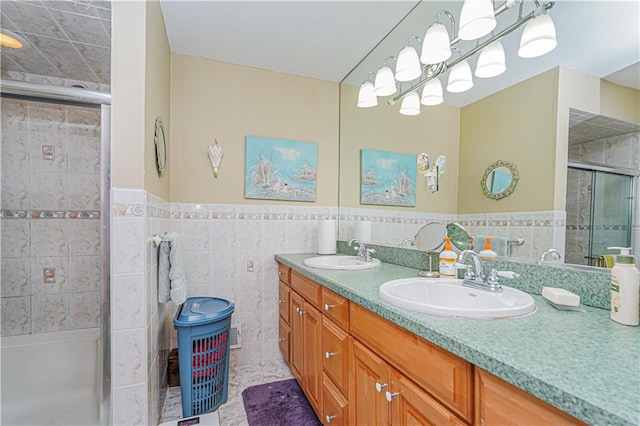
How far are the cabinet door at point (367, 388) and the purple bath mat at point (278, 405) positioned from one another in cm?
65

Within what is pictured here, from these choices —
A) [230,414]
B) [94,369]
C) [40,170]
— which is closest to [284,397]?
[230,414]

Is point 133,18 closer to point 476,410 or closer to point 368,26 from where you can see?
point 368,26

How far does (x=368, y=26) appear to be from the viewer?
1.89m

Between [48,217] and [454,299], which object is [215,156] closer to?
[48,217]

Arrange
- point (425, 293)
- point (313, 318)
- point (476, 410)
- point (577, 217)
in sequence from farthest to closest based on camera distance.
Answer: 1. point (313, 318)
2. point (425, 293)
3. point (577, 217)
4. point (476, 410)

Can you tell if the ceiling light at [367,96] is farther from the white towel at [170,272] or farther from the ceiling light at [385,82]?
the white towel at [170,272]

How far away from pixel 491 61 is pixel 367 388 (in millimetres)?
1437

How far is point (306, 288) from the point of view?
1721 millimetres

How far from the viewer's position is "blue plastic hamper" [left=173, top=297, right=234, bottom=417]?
1.61 m

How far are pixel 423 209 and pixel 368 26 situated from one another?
4.14 feet

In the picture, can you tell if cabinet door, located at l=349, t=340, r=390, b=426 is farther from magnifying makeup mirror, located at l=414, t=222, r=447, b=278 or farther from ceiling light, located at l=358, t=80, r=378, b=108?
ceiling light, located at l=358, t=80, r=378, b=108

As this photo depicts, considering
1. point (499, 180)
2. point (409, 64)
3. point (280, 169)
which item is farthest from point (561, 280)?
point (280, 169)

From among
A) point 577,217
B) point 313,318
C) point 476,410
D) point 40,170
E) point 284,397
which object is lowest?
point 284,397

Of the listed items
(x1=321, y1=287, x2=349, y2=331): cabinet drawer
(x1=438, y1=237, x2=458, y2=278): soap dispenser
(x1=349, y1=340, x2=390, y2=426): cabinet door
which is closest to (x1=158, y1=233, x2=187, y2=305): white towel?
(x1=321, y1=287, x2=349, y2=331): cabinet drawer
